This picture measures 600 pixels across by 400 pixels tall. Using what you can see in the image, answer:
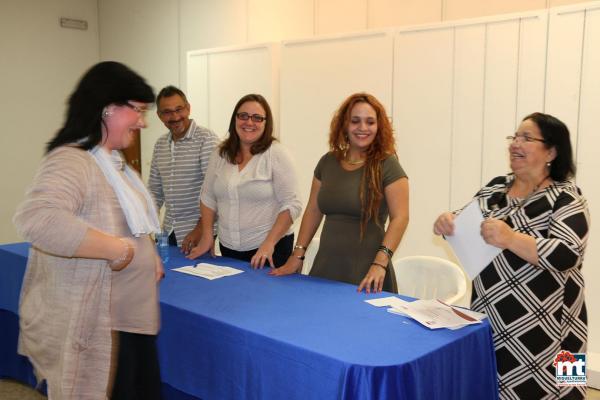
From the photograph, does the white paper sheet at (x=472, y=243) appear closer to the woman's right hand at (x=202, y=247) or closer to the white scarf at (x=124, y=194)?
the white scarf at (x=124, y=194)

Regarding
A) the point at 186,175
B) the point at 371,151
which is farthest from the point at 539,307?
the point at 186,175

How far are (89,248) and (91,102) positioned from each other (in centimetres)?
37

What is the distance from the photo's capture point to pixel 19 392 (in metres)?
2.93

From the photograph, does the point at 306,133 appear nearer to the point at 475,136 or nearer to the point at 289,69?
the point at 289,69

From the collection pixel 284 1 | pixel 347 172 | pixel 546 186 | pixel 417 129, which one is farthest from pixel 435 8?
pixel 546 186

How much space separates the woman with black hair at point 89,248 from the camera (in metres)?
1.30

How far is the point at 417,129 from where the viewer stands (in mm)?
3531

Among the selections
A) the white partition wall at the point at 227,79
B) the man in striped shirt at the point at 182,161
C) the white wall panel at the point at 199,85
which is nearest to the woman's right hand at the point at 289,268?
the man in striped shirt at the point at 182,161

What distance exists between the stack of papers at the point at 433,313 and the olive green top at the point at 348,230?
34cm

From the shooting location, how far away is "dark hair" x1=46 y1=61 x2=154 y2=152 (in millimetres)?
1360

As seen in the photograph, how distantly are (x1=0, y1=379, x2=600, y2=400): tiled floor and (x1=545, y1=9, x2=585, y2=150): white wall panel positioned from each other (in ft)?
4.45

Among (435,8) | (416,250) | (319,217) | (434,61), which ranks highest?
(435,8)

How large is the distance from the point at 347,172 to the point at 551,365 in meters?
1.06

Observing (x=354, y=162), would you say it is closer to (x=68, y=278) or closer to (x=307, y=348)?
(x=307, y=348)
